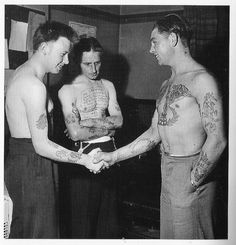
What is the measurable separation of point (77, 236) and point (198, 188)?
0.39 metres

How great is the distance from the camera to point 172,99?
113 centimetres

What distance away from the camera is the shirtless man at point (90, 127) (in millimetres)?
1174

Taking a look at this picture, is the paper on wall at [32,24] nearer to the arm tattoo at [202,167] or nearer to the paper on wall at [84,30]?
the paper on wall at [84,30]

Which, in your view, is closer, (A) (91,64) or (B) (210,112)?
(B) (210,112)

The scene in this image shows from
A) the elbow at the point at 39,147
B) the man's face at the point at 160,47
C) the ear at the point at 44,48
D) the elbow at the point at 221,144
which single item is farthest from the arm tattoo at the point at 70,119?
the elbow at the point at 221,144

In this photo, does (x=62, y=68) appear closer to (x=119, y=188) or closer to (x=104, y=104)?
(x=104, y=104)

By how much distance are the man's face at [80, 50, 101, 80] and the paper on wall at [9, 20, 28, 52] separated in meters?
0.18

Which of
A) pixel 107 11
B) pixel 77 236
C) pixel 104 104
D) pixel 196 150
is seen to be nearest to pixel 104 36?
pixel 107 11

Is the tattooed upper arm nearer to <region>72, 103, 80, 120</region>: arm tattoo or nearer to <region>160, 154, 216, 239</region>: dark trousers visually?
<region>160, 154, 216, 239</region>: dark trousers

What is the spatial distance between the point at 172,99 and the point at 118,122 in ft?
0.59

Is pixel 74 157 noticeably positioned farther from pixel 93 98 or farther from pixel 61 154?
pixel 93 98

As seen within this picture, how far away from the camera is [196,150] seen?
111 cm

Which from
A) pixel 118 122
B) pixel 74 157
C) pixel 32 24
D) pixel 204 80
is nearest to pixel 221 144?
pixel 204 80

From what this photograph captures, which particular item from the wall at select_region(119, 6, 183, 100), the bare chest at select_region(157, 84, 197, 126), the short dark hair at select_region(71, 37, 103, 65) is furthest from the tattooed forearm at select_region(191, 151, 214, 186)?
the short dark hair at select_region(71, 37, 103, 65)
